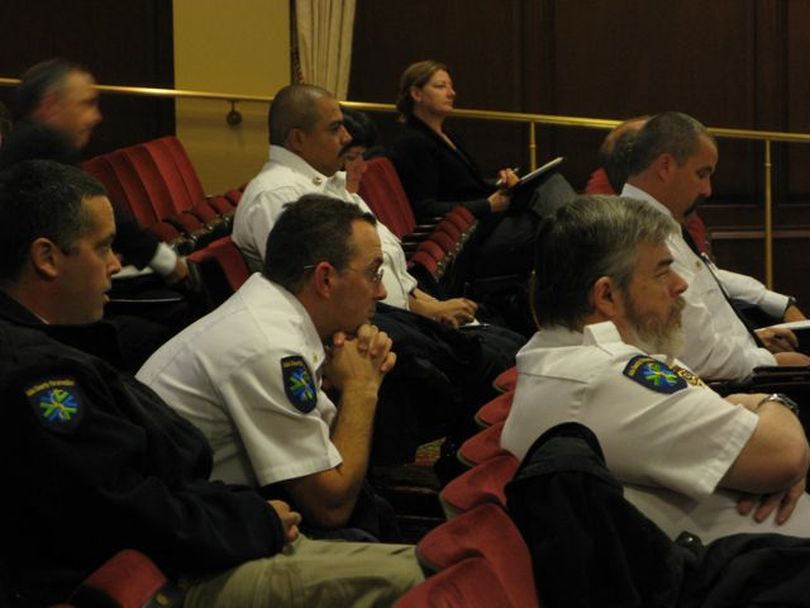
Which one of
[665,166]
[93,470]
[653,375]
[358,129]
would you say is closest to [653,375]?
[653,375]

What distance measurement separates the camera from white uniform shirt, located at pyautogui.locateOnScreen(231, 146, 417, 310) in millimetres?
3797

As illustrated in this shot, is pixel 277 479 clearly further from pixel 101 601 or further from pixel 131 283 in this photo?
pixel 131 283

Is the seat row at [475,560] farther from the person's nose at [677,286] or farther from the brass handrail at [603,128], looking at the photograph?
the brass handrail at [603,128]

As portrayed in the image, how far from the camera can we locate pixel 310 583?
197cm

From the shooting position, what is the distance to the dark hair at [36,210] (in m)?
2.12

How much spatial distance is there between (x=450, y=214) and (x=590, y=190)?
0.78 m

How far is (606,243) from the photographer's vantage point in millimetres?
2230

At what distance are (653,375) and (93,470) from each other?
0.78 meters

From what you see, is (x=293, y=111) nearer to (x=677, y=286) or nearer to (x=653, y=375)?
(x=677, y=286)

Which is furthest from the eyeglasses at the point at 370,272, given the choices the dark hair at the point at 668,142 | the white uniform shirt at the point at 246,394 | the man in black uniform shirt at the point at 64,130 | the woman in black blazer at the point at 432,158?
the woman in black blazer at the point at 432,158

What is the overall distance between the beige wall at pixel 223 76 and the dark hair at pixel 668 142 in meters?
3.01

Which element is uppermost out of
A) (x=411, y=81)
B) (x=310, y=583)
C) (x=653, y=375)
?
(x=411, y=81)

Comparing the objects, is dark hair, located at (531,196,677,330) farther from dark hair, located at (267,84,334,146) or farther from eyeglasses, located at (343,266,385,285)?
dark hair, located at (267,84,334,146)

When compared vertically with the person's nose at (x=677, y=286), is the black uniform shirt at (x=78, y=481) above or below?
below
